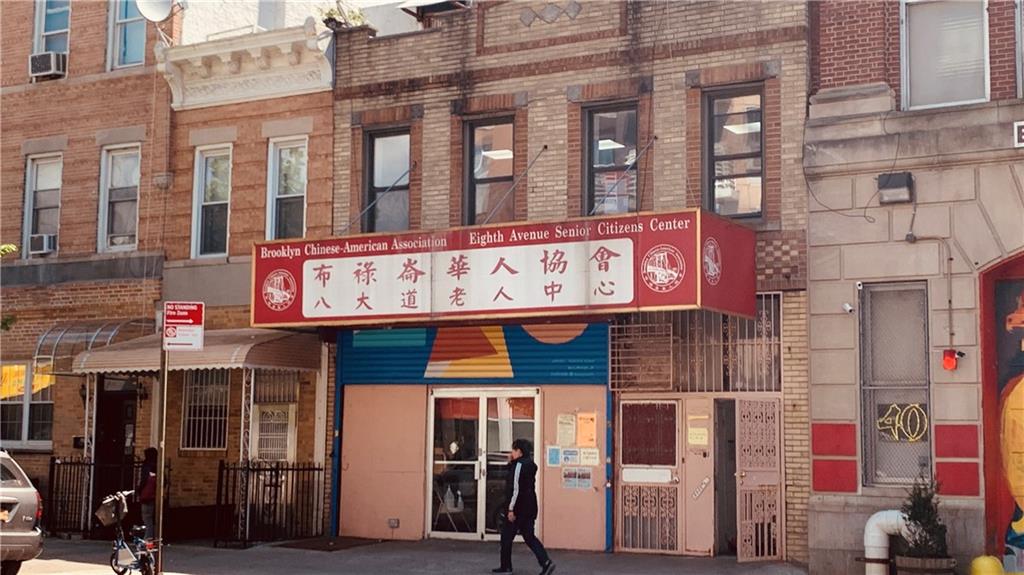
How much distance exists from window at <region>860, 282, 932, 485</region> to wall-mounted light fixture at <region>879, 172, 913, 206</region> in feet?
3.58

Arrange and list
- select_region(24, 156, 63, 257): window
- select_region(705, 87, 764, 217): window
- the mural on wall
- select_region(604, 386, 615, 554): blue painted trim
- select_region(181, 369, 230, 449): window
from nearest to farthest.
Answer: the mural on wall < select_region(705, 87, 764, 217): window < select_region(604, 386, 615, 554): blue painted trim < select_region(181, 369, 230, 449): window < select_region(24, 156, 63, 257): window

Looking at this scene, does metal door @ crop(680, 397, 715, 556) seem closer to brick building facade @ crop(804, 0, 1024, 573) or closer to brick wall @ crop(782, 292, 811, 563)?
brick wall @ crop(782, 292, 811, 563)

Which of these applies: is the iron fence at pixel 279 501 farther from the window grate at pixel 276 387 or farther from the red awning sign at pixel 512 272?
the red awning sign at pixel 512 272

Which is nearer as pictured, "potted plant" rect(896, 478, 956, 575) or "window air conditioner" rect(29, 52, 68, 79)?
"potted plant" rect(896, 478, 956, 575)

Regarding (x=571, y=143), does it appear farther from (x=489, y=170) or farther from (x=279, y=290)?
(x=279, y=290)

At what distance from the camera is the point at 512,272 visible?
1677 cm

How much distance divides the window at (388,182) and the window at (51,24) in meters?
7.68

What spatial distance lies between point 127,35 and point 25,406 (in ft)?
23.8

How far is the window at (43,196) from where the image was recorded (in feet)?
77.6

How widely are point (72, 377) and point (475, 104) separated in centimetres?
926

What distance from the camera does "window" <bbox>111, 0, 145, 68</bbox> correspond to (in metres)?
23.3

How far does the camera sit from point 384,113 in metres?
20.4

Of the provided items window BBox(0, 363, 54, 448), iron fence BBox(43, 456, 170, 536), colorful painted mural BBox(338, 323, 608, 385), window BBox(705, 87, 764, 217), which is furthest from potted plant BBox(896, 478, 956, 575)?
window BBox(0, 363, 54, 448)

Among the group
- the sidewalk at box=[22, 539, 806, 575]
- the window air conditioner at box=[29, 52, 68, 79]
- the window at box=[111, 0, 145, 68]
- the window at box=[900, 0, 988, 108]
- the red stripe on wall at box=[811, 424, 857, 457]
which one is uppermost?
the window at box=[111, 0, 145, 68]
